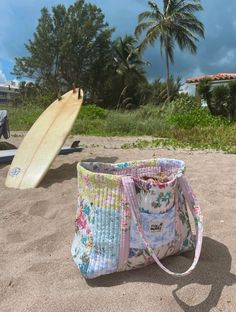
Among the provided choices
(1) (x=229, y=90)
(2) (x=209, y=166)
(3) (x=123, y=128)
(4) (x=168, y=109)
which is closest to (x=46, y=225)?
(2) (x=209, y=166)

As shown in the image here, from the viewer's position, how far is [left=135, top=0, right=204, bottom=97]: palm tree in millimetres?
31422

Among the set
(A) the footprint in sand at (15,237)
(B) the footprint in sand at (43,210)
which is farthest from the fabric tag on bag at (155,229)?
(B) the footprint in sand at (43,210)

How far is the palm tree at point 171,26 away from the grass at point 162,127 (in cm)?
1701

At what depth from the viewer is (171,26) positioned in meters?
31.6

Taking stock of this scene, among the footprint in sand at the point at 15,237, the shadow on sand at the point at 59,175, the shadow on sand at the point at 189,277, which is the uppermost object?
the shadow on sand at the point at 189,277

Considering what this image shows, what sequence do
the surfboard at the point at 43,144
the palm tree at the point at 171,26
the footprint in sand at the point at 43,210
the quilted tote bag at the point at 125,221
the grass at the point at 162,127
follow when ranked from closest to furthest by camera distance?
the quilted tote bag at the point at 125,221 < the footprint in sand at the point at 43,210 < the surfboard at the point at 43,144 < the grass at the point at 162,127 < the palm tree at the point at 171,26

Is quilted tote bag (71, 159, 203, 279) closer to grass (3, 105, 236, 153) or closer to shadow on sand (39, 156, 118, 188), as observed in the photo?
shadow on sand (39, 156, 118, 188)

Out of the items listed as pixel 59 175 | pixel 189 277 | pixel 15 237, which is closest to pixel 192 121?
pixel 59 175

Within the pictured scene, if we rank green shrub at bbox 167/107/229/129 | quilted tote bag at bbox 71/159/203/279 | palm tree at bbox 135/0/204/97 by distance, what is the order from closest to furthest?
quilted tote bag at bbox 71/159/203/279
green shrub at bbox 167/107/229/129
palm tree at bbox 135/0/204/97

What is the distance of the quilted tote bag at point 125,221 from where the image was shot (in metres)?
2.18

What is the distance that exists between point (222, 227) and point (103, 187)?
4.08ft

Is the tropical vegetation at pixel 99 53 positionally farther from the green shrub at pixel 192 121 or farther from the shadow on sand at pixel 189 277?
the shadow on sand at pixel 189 277

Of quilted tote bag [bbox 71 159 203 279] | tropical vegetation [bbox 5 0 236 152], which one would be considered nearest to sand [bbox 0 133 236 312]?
quilted tote bag [bbox 71 159 203 279]

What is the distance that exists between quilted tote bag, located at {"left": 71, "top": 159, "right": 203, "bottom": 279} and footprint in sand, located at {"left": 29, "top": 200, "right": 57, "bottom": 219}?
3.50 ft
